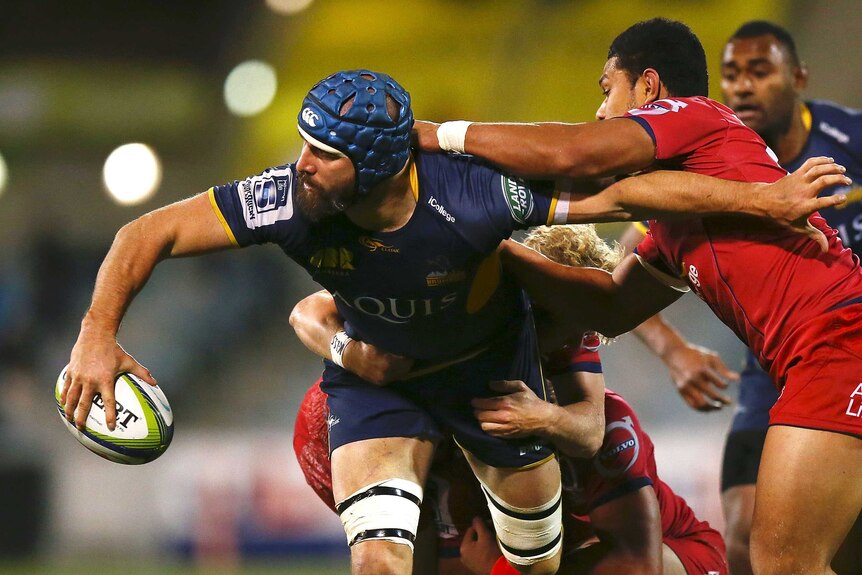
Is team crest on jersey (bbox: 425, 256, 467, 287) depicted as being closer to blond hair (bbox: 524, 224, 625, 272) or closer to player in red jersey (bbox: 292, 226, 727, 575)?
player in red jersey (bbox: 292, 226, 727, 575)

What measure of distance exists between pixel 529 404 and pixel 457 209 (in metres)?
0.91

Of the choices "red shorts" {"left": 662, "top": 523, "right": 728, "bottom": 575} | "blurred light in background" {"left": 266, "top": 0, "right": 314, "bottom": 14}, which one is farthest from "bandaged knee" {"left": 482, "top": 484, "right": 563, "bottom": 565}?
"blurred light in background" {"left": 266, "top": 0, "right": 314, "bottom": 14}

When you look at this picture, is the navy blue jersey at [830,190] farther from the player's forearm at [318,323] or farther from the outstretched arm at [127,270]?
the outstretched arm at [127,270]

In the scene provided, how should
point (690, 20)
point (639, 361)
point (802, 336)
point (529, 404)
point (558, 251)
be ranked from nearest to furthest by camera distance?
point (802, 336)
point (529, 404)
point (558, 251)
point (639, 361)
point (690, 20)

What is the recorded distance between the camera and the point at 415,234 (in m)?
3.92

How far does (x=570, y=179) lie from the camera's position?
3.84 m

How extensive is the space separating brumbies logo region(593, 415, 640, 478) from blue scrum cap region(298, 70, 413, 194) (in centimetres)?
163

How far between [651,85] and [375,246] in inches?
48.8

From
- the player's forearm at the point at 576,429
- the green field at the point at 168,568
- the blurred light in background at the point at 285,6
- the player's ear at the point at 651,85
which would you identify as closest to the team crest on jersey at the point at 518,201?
the player's ear at the point at 651,85

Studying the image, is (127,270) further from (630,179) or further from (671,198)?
(671,198)

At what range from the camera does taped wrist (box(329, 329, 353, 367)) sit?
4449 mm

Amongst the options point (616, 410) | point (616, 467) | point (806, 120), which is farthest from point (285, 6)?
point (616, 467)

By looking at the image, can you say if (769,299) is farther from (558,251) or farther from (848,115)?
(848,115)

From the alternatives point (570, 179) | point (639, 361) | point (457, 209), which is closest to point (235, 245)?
point (457, 209)
